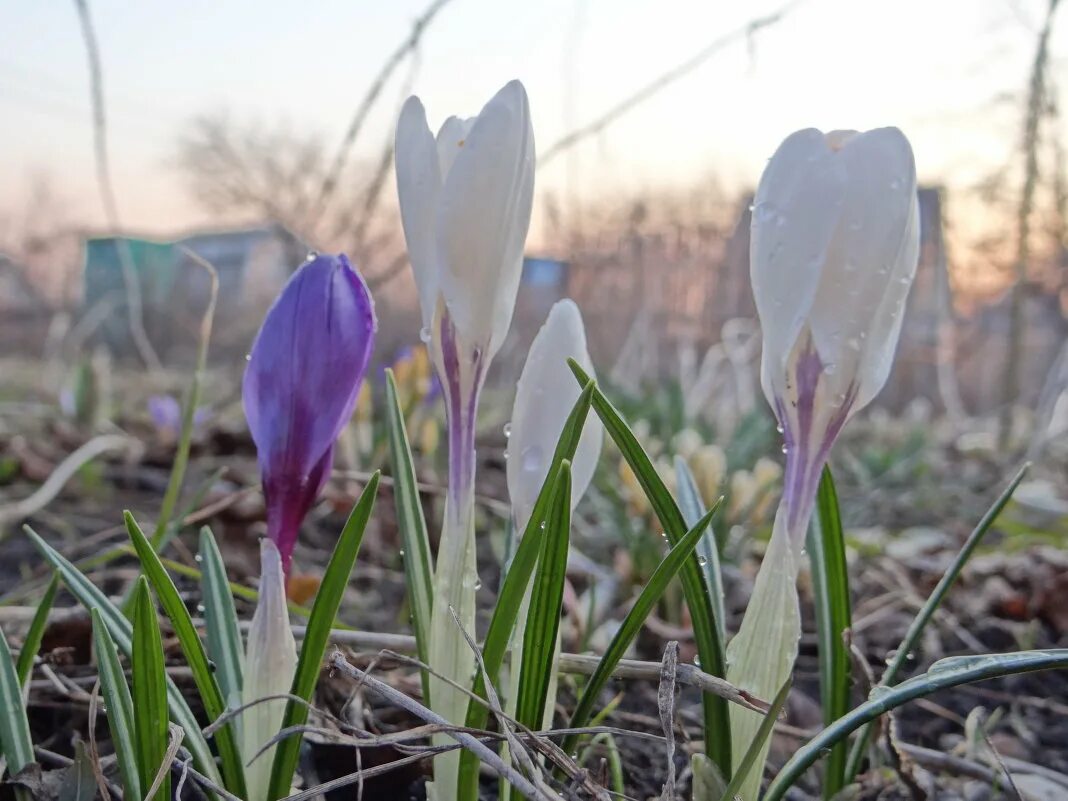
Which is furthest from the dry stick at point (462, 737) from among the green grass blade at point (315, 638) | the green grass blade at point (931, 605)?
the green grass blade at point (931, 605)

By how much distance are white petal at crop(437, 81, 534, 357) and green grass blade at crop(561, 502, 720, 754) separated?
21 centimetres

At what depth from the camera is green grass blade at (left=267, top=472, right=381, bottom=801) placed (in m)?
0.72

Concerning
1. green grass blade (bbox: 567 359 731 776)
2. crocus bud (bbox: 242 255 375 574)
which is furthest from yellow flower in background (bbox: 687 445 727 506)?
crocus bud (bbox: 242 255 375 574)

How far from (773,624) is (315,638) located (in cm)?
35

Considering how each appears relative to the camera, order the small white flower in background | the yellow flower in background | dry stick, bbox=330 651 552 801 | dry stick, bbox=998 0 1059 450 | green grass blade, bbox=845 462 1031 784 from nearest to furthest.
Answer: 1. dry stick, bbox=330 651 552 801
2. the small white flower in background
3. green grass blade, bbox=845 462 1031 784
4. the yellow flower in background
5. dry stick, bbox=998 0 1059 450

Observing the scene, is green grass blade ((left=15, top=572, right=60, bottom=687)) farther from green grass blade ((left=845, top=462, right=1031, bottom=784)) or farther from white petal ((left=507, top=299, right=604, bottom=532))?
green grass blade ((left=845, top=462, right=1031, bottom=784))

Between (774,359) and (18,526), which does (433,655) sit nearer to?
(774,359)

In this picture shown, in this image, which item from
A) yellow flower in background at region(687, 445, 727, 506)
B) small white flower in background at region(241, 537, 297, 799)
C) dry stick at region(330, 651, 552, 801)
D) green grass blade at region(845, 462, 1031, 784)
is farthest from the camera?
yellow flower in background at region(687, 445, 727, 506)

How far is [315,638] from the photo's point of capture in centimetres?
74

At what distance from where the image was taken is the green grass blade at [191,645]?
2.33ft

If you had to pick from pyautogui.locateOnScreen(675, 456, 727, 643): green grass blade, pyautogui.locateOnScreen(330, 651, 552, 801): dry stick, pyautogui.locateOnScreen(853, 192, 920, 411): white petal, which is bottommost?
pyautogui.locateOnScreen(330, 651, 552, 801): dry stick

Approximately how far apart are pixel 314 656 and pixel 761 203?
484 millimetres

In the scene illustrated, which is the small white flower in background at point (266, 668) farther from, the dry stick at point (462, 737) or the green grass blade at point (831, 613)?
the green grass blade at point (831, 613)

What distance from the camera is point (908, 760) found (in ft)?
2.96
